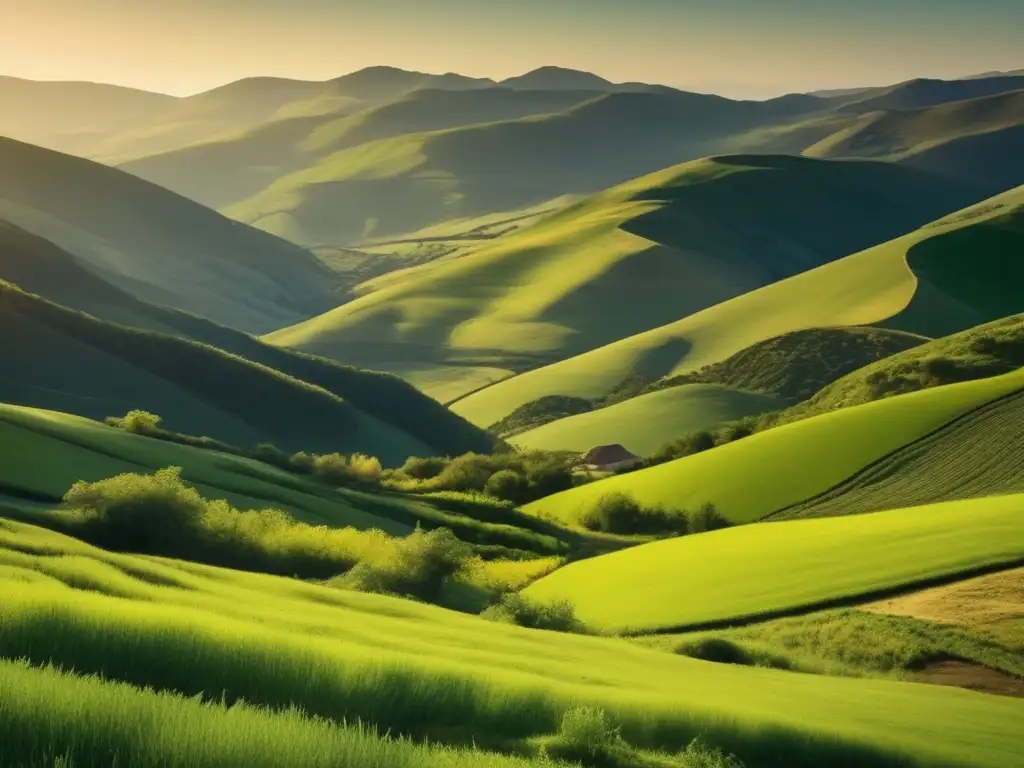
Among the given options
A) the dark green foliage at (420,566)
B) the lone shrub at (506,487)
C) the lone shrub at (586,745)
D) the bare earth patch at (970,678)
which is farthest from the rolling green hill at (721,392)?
the lone shrub at (586,745)

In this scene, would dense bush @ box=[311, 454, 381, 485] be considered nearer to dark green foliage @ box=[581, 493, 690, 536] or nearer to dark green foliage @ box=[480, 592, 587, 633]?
dark green foliage @ box=[581, 493, 690, 536]

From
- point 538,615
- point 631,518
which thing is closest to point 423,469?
point 631,518

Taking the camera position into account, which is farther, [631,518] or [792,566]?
[631,518]

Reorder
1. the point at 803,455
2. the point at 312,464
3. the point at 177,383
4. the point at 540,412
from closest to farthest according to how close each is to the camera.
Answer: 1. the point at 803,455
2. the point at 312,464
3. the point at 177,383
4. the point at 540,412

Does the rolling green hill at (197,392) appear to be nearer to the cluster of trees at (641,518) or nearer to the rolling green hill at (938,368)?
the cluster of trees at (641,518)

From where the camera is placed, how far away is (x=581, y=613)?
51406 mm

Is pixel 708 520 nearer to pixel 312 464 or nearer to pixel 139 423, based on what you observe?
pixel 312 464

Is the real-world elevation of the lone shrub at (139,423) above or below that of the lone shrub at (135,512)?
above

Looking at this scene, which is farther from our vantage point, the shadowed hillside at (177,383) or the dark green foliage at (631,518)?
the shadowed hillside at (177,383)

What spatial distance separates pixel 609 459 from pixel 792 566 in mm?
74579

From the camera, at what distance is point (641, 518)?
87.6 m

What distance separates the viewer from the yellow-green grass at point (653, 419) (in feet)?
442

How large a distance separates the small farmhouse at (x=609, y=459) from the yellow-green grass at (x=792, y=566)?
193 ft

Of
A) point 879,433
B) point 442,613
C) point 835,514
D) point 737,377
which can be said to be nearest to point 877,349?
point 737,377
